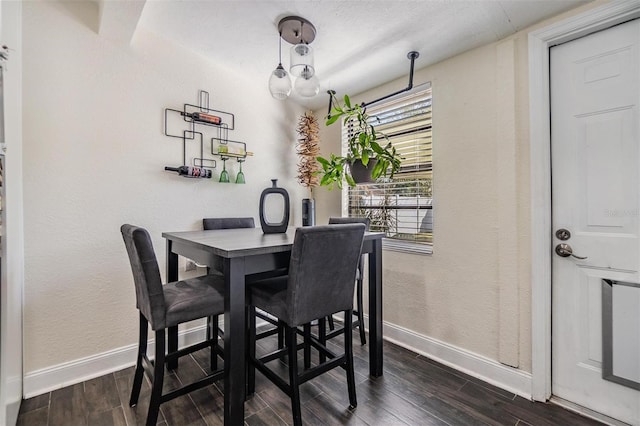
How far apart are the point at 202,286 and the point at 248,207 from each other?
3.72 feet

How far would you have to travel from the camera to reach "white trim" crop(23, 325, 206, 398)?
1743 millimetres

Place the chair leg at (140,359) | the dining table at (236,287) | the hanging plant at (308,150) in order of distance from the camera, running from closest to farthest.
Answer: the dining table at (236,287) < the chair leg at (140,359) < the hanging plant at (308,150)

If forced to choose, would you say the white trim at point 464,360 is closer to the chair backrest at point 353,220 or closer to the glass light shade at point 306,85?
the chair backrest at point 353,220

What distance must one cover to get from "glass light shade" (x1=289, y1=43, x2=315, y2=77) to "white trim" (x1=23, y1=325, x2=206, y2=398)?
222 centimetres

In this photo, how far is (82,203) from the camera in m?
1.91

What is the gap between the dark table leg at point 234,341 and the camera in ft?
4.36

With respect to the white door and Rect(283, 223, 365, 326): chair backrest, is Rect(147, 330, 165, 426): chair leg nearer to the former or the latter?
Rect(283, 223, 365, 326): chair backrest

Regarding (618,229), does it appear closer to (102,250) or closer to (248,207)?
(248,207)

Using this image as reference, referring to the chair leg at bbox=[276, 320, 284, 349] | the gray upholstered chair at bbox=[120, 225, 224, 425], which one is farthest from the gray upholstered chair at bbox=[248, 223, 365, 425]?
the chair leg at bbox=[276, 320, 284, 349]

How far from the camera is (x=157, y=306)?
141cm

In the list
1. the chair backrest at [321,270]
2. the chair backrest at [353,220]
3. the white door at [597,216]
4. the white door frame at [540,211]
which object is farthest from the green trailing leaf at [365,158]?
the white door at [597,216]

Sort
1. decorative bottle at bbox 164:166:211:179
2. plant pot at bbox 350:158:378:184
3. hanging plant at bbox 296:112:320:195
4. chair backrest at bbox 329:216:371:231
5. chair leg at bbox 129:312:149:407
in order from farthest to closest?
hanging plant at bbox 296:112:320:195 < chair backrest at bbox 329:216:371:231 < decorative bottle at bbox 164:166:211:179 < plant pot at bbox 350:158:378:184 < chair leg at bbox 129:312:149:407

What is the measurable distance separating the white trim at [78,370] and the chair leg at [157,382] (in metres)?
0.81

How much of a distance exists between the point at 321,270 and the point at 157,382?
959 millimetres
